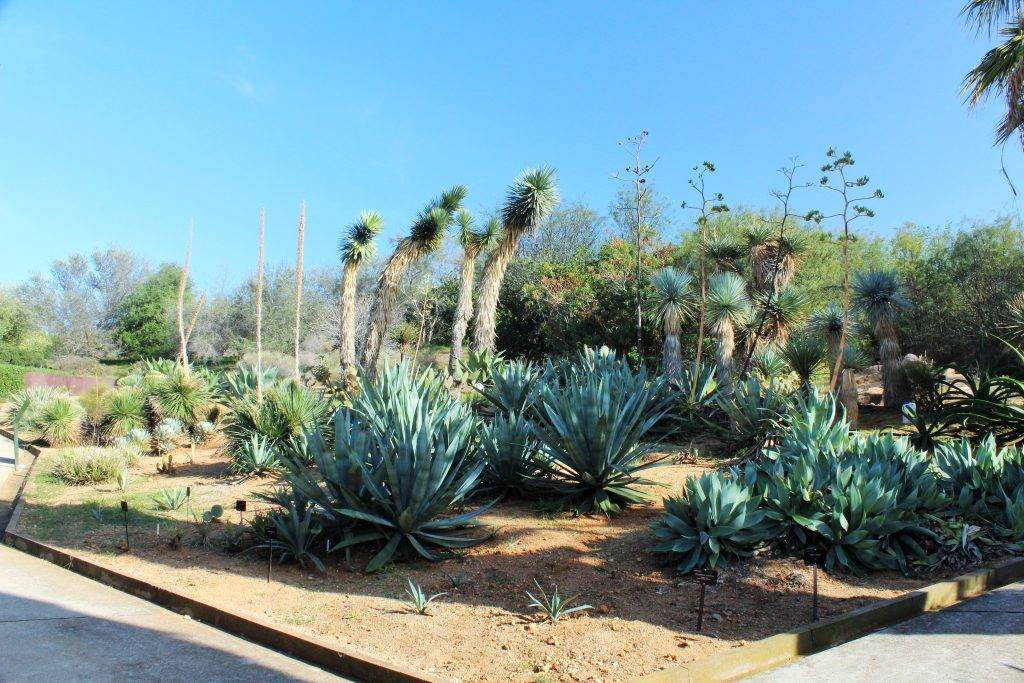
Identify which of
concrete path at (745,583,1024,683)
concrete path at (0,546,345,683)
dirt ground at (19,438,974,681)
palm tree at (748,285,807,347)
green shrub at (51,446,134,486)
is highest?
palm tree at (748,285,807,347)

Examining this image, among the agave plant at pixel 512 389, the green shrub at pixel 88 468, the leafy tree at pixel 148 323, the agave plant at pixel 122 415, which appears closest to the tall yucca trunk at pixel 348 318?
the agave plant at pixel 122 415

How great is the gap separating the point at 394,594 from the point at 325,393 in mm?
10973

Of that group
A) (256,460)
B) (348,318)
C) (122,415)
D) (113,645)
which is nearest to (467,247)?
(348,318)

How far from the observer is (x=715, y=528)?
697 centimetres

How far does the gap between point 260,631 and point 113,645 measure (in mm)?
980

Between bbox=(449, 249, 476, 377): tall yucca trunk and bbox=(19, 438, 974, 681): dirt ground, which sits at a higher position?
bbox=(449, 249, 476, 377): tall yucca trunk

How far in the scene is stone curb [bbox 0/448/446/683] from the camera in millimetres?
5017

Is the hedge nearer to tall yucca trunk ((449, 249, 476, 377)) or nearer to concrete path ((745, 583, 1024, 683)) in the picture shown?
tall yucca trunk ((449, 249, 476, 377))

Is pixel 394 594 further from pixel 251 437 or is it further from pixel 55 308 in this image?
pixel 55 308

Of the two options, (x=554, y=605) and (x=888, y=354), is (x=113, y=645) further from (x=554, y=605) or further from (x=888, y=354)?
(x=888, y=354)

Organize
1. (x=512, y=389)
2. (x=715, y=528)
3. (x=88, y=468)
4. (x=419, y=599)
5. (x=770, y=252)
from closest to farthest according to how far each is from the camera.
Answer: (x=419, y=599), (x=715, y=528), (x=512, y=389), (x=88, y=468), (x=770, y=252)

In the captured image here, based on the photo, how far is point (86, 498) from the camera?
11.8m

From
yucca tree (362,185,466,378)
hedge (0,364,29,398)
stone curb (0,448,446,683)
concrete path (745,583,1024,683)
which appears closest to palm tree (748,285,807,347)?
yucca tree (362,185,466,378)

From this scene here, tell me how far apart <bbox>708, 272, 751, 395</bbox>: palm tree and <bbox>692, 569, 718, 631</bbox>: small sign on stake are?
42.1ft
